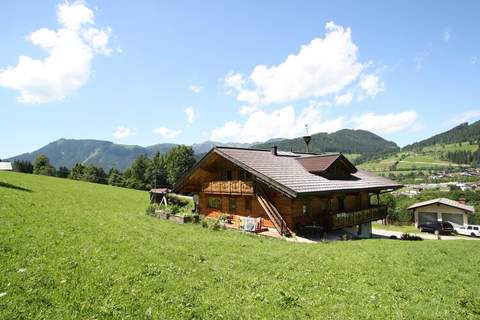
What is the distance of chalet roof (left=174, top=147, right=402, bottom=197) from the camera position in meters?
18.9

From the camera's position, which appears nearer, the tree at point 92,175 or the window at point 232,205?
the window at point 232,205

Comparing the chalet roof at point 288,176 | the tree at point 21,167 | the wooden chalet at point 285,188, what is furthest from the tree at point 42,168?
the chalet roof at point 288,176

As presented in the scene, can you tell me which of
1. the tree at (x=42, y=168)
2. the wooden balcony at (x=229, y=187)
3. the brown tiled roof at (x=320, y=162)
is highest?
the tree at (x=42, y=168)

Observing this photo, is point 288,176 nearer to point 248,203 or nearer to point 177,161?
point 248,203

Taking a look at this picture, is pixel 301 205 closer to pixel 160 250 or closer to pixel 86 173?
pixel 160 250

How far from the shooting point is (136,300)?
649 centimetres

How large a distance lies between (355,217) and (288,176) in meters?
6.94

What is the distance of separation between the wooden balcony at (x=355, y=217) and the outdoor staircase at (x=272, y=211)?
137 inches

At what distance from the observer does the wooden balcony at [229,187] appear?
22.0m

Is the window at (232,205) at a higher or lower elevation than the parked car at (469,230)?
higher

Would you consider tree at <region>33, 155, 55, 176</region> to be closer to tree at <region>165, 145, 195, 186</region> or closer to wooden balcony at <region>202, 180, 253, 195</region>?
tree at <region>165, 145, 195, 186</region>

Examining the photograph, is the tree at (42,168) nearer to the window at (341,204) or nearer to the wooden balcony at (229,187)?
the wooden balcony at (229,187)

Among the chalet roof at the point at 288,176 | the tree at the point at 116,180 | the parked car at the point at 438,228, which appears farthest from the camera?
the tree at the point at 116,180

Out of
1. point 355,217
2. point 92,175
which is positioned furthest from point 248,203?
point 92,175
